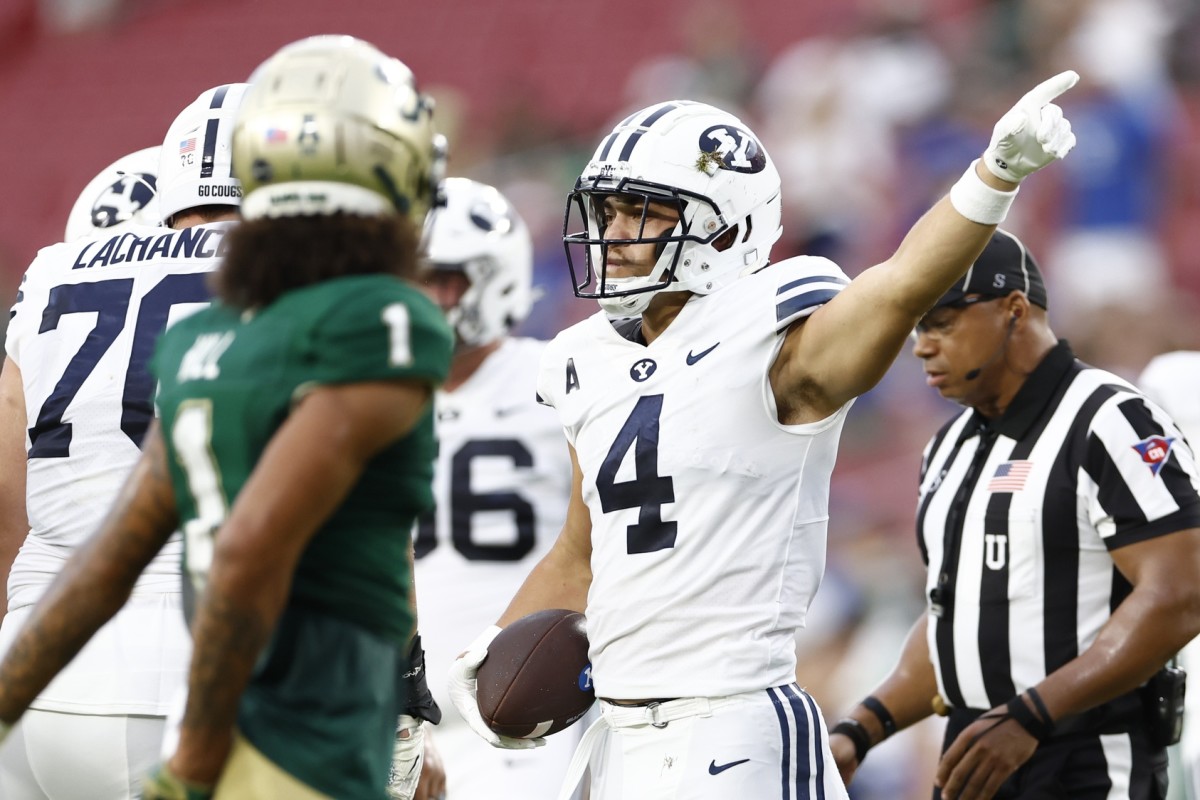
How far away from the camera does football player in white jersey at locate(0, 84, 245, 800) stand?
336cm

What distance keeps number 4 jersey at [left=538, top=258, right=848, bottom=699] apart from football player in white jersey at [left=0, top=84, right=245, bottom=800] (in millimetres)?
889

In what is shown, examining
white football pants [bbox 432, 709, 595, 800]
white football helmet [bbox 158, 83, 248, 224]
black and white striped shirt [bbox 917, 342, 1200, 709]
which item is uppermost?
white football helmet [bbox 158, 83, 248, 224]

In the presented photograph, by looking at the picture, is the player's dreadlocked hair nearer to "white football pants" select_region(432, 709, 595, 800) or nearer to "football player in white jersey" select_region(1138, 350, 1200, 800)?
"white football pants" select_region(432, 709, 595, 800)

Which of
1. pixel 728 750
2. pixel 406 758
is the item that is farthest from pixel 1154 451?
pixel 406 758

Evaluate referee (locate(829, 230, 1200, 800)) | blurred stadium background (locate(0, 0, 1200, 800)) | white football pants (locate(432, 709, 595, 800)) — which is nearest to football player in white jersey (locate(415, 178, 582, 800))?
white football pants (locate(432, 709, 595, 800))

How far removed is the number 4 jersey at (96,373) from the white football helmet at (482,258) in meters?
2.38

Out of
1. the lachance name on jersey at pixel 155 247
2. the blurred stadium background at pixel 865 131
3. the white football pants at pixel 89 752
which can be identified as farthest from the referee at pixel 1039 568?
the blurred stadium background at pixel 865 131

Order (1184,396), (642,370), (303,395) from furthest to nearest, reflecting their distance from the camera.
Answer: (1184,396) < (642,370) < (303,395)

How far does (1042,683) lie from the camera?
390cm

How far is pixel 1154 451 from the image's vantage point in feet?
13.1

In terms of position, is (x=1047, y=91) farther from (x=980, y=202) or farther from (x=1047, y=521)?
(x=1047, y=521)

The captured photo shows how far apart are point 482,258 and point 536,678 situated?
2679 millimetres

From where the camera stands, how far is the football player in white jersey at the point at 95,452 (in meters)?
3.36

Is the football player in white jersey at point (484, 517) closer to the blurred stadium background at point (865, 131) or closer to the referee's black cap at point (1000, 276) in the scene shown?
the referee's black cap at point (1000, 276)
